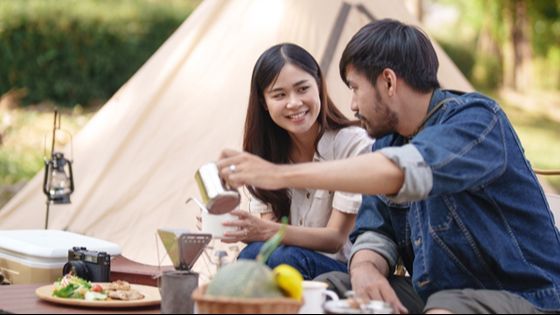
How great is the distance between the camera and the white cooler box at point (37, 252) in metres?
3.56

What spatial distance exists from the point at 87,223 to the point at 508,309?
3237 millimetres

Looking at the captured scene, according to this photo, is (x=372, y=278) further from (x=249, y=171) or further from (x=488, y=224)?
(x=249, y=171)

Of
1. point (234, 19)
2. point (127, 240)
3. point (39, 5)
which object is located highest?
point (39, 5)

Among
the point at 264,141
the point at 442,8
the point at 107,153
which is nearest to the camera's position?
the point at 264,141

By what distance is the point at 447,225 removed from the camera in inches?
107

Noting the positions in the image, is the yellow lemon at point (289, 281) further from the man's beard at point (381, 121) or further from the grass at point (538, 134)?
the grass at point (538, 134)

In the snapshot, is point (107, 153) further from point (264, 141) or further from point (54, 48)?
point (54, 48)

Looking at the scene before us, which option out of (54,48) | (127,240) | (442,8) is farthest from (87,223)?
(442,8)

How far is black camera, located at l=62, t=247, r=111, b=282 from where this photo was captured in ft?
10.8

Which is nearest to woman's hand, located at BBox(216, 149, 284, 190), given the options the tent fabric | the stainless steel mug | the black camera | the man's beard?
the stainless steel mug

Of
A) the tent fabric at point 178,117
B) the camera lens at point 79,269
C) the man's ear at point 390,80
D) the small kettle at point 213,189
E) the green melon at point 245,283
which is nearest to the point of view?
the green melon at point 245,283

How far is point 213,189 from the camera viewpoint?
8.29ft

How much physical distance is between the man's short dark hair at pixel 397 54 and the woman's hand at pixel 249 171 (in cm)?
50

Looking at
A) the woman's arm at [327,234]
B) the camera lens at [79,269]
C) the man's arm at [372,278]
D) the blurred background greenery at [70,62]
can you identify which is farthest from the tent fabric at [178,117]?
the blurred background greenery at [70,62]
